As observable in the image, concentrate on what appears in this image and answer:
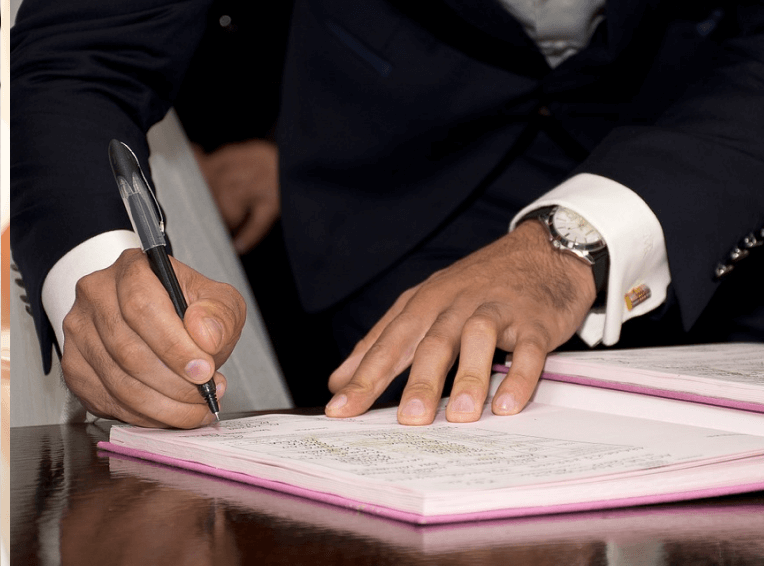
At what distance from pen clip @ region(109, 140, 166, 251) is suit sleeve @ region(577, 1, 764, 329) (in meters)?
0.53

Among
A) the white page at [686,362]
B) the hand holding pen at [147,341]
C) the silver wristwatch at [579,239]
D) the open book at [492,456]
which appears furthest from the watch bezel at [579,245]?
the hand holding pen at [147,341]

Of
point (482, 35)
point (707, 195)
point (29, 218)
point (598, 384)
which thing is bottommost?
point (598, 384)

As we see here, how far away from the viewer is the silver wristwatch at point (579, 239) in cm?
87

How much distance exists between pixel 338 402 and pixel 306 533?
27 cm

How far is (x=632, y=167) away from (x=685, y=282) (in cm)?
14

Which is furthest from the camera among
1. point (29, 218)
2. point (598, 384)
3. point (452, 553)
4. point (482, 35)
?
point (482, 35)

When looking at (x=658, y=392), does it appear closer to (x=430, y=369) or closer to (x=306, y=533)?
(x=430, y=369)

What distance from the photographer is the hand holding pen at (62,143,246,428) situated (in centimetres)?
58

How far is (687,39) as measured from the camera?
122 cm

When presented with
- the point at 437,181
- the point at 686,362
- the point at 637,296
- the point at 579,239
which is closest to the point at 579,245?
the point at 579,239

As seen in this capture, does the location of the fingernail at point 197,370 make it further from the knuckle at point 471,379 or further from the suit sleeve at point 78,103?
the suit sleeve at point 78,103

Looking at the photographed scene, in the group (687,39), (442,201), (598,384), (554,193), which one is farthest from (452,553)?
(687,39)

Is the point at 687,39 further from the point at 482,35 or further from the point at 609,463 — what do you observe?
the point at 609,463

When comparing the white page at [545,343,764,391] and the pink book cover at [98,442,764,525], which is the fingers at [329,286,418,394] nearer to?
the white page at [545,343,764,391]
